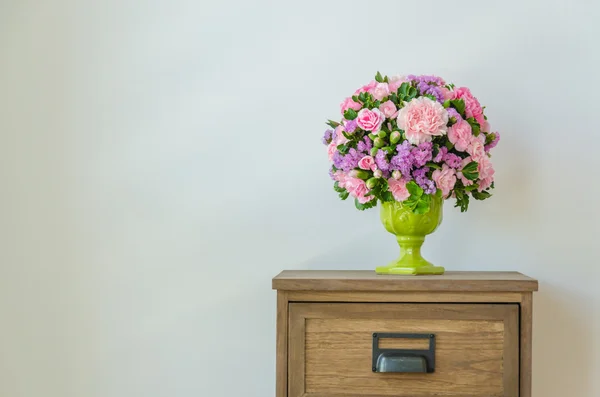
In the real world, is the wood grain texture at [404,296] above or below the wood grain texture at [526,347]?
above

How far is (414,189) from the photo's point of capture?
5.67 ft

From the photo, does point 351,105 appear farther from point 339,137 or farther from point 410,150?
point 410,150

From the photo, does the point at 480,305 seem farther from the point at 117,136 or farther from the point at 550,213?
the point at 117,136

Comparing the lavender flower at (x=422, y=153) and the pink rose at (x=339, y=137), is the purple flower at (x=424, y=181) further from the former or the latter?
the pink rose at (x=339, y=137)

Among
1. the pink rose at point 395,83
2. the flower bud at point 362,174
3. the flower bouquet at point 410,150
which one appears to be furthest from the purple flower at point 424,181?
the pink rose at point 395,83

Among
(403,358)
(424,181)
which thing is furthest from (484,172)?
→ (403,358)

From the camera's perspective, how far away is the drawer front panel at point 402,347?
5.45ft

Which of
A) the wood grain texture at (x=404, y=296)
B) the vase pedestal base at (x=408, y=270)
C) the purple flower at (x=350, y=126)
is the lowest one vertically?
the wood grain texture at (x=404, y=296)

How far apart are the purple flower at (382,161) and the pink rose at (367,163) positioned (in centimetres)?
1

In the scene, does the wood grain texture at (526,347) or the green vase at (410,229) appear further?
the green vase at (410,229)

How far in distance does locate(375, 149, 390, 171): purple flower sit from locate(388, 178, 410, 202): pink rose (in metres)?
0.04

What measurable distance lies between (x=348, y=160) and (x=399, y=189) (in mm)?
137

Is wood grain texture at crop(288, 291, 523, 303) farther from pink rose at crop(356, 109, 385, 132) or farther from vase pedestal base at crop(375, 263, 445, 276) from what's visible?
pink rose at crop(356, 109, 385, 132)

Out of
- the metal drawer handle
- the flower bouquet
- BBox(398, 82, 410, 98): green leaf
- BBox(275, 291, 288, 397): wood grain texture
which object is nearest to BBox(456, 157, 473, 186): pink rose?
the flower bouquet
